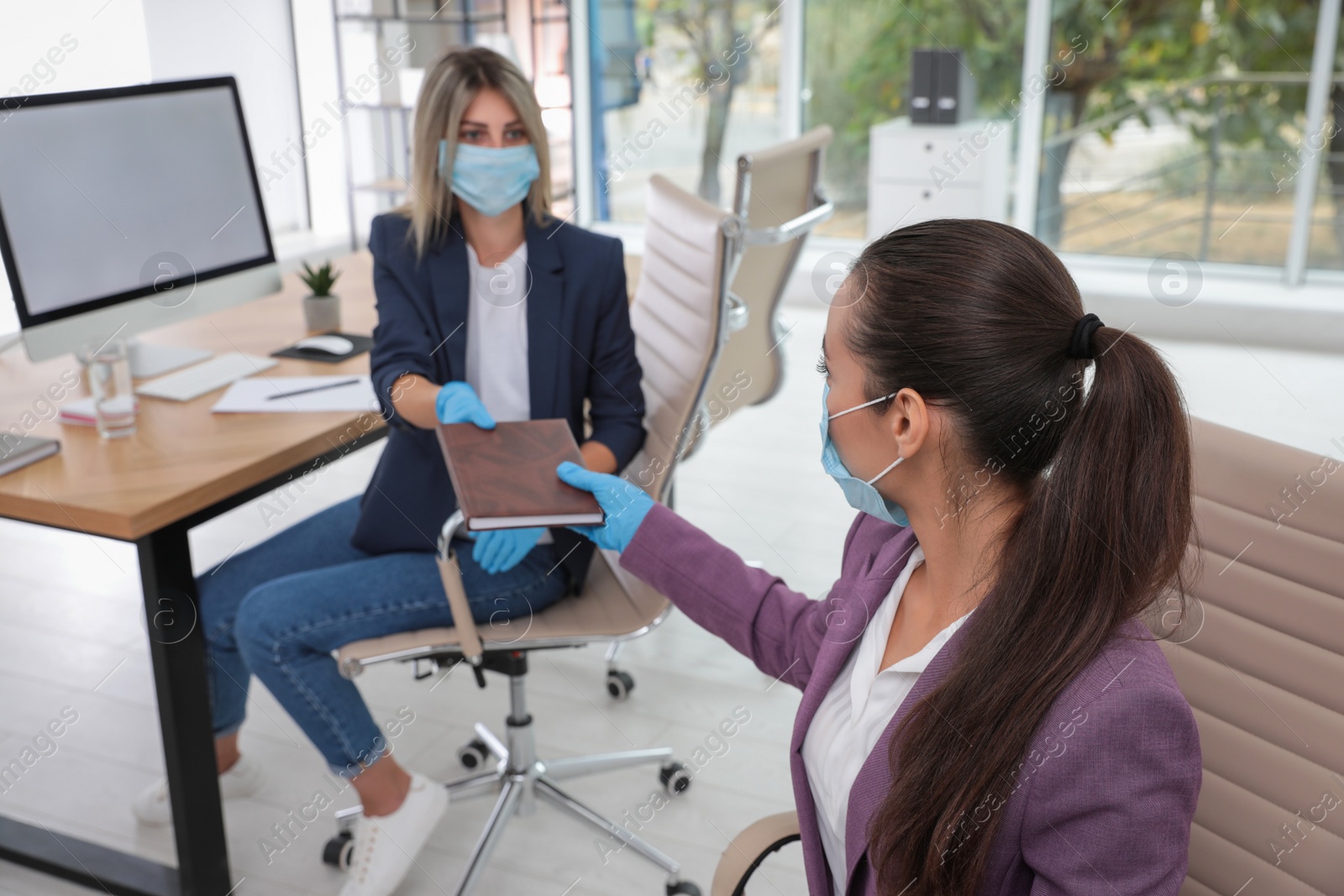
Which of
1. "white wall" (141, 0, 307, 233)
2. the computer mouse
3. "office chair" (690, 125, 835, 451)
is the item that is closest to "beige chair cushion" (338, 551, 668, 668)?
"office chair" (690, 125, 835, 451)

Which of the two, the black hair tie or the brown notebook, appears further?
the brown notebook

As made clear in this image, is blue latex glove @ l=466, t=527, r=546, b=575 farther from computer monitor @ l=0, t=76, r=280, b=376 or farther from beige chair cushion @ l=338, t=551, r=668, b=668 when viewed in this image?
computer monitor @ l=0, t=76, r=280, b=376

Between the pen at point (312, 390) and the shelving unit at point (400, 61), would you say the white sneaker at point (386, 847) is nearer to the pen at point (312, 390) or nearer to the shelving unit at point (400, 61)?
the pen at point (312, 390)

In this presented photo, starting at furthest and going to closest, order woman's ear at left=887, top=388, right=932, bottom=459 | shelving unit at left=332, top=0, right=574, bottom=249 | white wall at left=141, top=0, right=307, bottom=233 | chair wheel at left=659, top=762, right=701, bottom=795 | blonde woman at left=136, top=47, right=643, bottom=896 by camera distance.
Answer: shelving unit at left=332, top=0, right=574, bottom=249 < white wall at left=141, top=0, right=307, bottom=233 < chair wheel at left=659, top=762, right=701, bottom=795 < blonde woman at left=136, top=47, right=643, bottom=896 < woman's ear at left=887, top=388, right=932, bottom=459

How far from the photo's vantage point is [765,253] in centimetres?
258

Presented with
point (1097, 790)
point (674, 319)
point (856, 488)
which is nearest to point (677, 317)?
point (674, 319)

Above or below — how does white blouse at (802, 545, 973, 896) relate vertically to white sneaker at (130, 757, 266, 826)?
above

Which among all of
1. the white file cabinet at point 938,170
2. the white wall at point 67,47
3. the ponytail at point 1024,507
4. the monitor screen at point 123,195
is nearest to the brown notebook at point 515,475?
the ponytail at point 1024,507

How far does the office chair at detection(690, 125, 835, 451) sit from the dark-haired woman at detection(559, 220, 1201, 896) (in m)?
1.15

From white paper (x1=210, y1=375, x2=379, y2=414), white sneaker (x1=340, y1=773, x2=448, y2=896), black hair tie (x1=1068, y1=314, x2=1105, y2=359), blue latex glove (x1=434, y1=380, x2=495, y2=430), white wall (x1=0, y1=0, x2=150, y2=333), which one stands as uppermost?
white wall (x1=0, y1=0, x2=150, y2=333)

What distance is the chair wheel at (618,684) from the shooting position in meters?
2.49

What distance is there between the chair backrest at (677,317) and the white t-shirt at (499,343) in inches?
9.4

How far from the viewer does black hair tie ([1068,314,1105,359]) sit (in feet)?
3.21

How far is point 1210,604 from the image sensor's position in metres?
1.16
